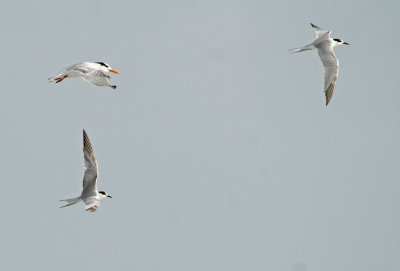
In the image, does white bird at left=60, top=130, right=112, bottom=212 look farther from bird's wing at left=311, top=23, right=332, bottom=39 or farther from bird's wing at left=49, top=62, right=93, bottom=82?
bird's wing at left=311, top=23, right=332, bottom=39

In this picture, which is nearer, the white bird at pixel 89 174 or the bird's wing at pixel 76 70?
the bird's wing at pixel 76 70

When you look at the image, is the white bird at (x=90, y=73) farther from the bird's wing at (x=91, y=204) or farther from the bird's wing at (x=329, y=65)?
the bird's wing at (x=329, y=65)

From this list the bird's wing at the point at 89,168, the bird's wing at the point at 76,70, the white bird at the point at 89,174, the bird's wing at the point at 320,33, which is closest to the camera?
the bird's wing at the point at 76,70

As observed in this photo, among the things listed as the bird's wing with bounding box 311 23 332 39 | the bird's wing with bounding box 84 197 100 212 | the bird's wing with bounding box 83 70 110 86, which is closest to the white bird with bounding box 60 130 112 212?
the bird's wing with bounding box 84 197 100 212

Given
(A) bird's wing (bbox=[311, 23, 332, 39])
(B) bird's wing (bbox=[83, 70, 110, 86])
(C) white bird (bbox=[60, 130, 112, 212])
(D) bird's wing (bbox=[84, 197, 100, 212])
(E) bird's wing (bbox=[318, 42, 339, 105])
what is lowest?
(D) bird's wing (bbox=[84, 197, 100, 212])

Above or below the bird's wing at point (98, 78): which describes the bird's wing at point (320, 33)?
above

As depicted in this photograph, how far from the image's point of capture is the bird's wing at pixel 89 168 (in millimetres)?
30172

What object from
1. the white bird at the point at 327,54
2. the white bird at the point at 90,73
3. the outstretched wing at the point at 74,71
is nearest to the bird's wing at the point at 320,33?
the white bird at the point at 327,54

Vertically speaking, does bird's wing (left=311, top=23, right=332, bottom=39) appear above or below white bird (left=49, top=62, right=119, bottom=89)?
above

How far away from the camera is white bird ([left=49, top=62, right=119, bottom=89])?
26409mm

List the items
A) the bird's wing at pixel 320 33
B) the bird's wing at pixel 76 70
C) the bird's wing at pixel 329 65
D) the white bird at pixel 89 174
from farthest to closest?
the bird's wing at pixel 320 33, the bird's wing at pixel 329 65, the white bird at pixel 89 174, the bird's wing at pixel 76 70

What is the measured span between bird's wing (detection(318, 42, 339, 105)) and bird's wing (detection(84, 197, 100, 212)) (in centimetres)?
959

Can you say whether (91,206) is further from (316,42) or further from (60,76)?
(316,42)

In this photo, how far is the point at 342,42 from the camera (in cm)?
3425
